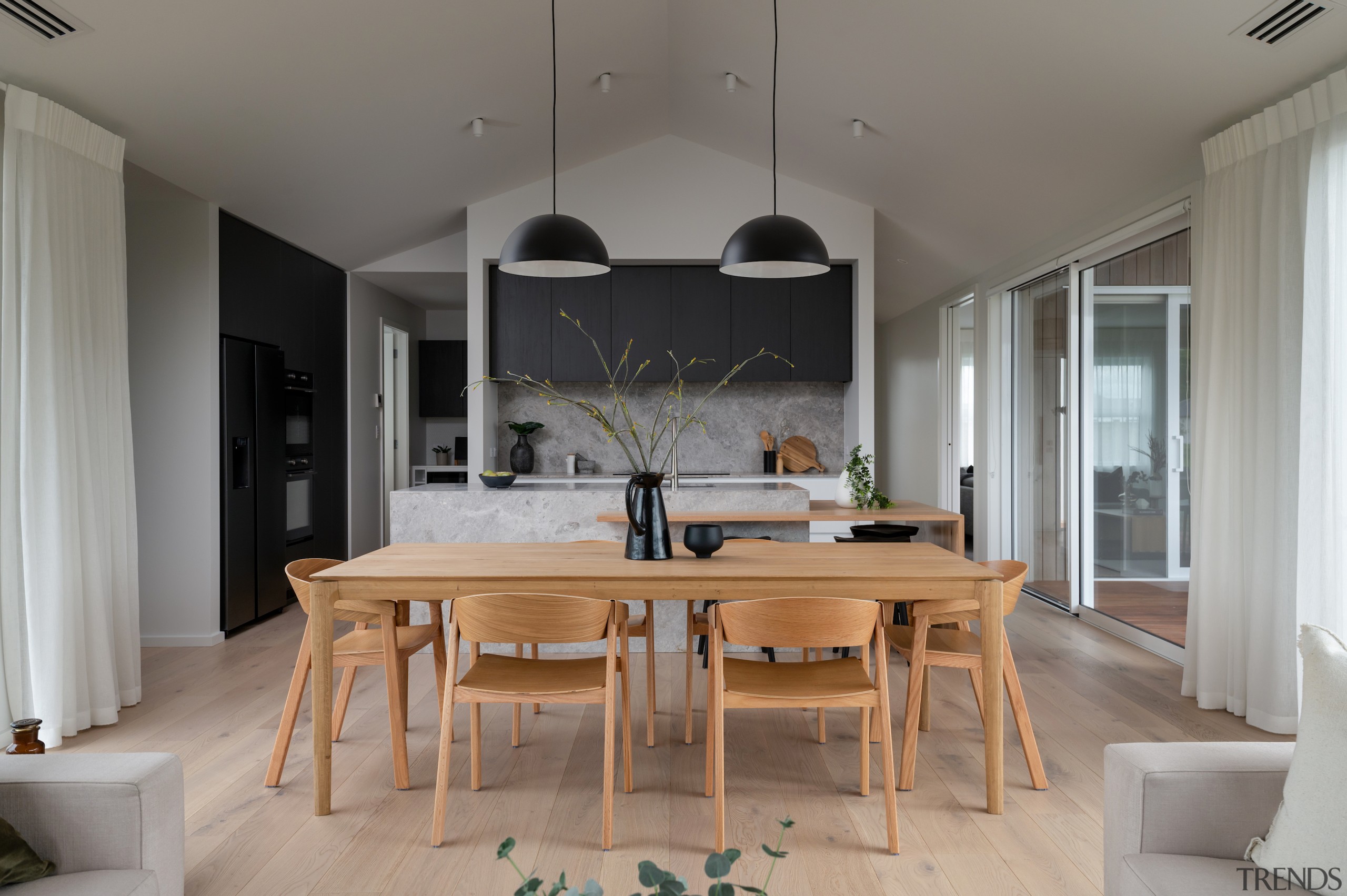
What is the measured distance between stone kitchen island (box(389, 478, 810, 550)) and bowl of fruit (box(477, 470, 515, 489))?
0.09 meters

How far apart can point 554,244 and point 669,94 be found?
109 inches

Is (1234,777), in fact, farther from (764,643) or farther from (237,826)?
(237,826)

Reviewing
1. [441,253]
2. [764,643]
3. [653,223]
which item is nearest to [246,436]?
[441,253]

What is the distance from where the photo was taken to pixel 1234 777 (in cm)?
166

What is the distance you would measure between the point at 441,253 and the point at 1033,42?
4636 millimetres

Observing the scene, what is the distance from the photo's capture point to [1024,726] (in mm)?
2832

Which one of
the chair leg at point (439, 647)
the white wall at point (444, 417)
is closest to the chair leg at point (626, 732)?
the chair leg at point (439, 647)

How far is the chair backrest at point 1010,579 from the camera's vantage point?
283cm

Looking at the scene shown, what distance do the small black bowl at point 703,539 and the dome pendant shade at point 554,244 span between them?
104 centimetres

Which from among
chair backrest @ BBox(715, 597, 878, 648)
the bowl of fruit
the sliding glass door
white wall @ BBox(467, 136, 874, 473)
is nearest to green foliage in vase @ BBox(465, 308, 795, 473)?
white wall @ BBox(467, 136, 874, 473)

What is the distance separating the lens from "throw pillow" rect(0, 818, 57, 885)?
1532 mm

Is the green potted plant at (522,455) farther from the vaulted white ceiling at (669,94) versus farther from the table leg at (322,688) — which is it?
the table leg at (322,688)

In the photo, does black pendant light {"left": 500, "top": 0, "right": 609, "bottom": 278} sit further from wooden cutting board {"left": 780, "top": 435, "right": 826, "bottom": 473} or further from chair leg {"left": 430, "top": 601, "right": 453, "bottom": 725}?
wooden cutting board {"left": 780, "top": 435, "right": 826, "bottom": 473}

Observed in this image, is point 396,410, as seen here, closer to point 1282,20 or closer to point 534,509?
point 534,509
